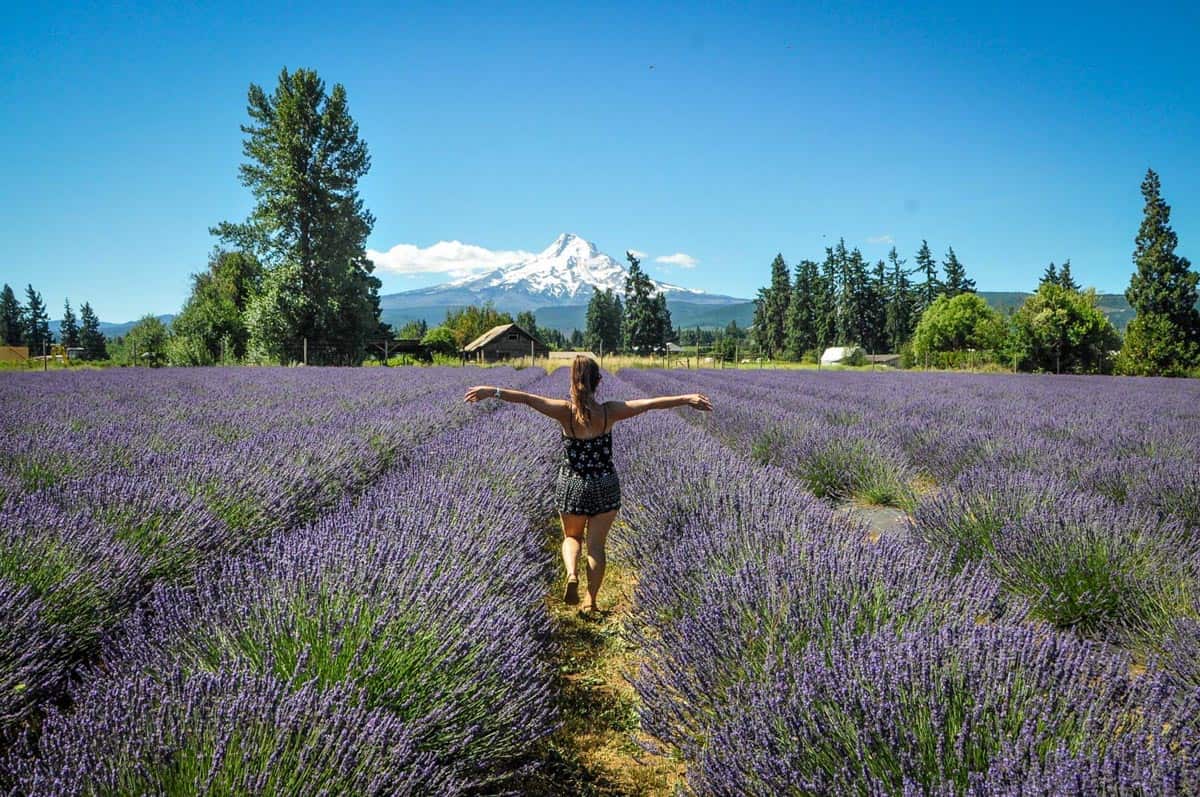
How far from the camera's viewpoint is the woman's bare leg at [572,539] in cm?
314

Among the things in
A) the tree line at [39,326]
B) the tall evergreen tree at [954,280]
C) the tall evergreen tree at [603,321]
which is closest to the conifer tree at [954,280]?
the tall evergreen tree at [954,280]

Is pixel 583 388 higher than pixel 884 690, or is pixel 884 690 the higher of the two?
pixel 583 388

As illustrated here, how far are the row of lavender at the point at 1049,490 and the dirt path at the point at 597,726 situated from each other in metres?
1.27

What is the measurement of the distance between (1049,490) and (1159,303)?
36.6 meters

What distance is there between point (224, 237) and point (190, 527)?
30333mm

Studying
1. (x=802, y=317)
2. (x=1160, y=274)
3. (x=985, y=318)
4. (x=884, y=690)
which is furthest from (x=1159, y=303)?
(x=884, y=690)

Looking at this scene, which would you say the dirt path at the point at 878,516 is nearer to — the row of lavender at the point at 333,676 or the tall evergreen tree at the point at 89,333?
the row of lavender at the point at 333,676

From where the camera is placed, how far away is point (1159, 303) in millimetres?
30031

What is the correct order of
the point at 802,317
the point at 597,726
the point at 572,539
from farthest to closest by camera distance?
the point at 802,317
the point at 572,539
the point at 597,726

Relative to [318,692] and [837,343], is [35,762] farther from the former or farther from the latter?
[837,343]

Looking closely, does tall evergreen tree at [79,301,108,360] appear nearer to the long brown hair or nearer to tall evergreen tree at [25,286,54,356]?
tall evergreen tree at [25,286,54,356]

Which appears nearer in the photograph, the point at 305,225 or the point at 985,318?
the point at 305,225

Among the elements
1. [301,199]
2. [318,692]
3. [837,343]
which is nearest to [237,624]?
[318,692]

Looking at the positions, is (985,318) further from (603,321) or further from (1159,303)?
(603,321)
